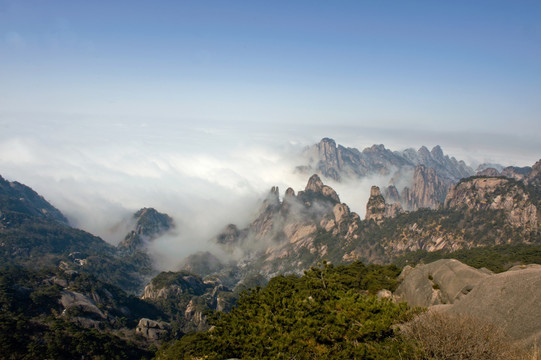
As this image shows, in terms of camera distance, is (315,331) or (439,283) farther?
(439,283)

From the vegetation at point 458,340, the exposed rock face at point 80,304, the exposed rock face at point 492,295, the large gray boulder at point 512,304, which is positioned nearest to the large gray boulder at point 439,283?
the exposed rock face at point 492,295

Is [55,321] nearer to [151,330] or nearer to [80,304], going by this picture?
[80,304]

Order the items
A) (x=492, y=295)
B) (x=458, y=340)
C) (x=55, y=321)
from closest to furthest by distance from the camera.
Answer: (x=458, y=340) → (x=492, y=295) → (x=55, y=321)

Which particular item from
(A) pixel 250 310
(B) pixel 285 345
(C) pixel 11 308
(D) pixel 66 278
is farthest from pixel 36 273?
(B) pixel 285 345

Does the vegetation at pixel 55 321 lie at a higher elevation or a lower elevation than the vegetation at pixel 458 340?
lower

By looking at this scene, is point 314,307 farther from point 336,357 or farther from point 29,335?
point 29,335

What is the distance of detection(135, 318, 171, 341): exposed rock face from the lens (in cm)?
15700

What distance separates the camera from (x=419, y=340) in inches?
1198

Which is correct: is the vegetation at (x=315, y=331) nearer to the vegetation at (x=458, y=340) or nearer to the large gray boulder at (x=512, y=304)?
the vegetation at (x=458, y=340)

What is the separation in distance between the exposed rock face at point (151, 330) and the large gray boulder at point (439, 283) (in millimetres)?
123849

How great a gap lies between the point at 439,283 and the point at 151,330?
136843mm

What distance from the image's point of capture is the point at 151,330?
6284 inches

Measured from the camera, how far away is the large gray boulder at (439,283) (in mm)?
58188

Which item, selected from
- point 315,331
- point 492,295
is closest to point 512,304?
point 492,295
